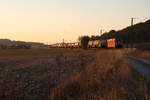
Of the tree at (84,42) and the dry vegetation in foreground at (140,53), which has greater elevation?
the tree at (84,42)

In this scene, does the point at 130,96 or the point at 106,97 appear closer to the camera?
the point at 106,97

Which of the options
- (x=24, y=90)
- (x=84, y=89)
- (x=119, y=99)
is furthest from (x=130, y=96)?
(x=24, y=90)

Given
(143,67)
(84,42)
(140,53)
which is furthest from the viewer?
(84,42)

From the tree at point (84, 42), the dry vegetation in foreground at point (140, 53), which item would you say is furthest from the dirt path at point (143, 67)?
the tree at point (84, 42)

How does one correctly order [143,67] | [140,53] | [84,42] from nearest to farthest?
1. [143,67]
2. [140,53]
3. [84,42]

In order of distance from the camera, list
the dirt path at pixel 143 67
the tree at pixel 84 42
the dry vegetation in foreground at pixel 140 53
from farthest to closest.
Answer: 1. the tree at pixel 84 42
2. the dry vegetation in foreground at pixel 140 53
3. the dirt path at pixel 143 67

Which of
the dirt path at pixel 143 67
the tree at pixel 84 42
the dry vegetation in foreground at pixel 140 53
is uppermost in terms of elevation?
the tree at pixel 84 42

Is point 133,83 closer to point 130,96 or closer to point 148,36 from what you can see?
point 130,96

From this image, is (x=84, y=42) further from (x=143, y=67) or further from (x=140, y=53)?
(x=143, y=67)


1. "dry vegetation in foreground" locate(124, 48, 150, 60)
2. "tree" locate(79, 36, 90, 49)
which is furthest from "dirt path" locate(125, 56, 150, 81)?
"tree" locate(79, 36, 90, 49)

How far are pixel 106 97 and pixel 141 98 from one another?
1.40 metres

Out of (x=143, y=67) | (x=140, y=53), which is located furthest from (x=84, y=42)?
(x=143, y=67)

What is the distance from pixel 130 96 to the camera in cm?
578

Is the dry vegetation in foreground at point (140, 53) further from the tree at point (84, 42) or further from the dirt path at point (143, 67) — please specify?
the tree at point (84, 42)
